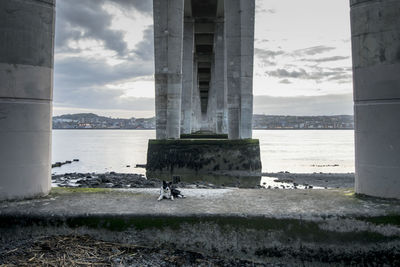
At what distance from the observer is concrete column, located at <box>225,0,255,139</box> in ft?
85.2

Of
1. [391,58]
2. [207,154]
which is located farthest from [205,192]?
[207,154]

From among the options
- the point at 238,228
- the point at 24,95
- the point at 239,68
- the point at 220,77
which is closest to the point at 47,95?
the point at 24,95

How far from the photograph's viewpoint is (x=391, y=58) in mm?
5047

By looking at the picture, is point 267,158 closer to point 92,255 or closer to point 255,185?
point 255,185

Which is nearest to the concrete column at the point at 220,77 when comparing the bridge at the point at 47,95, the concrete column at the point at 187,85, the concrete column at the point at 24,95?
the concrete column at the point at 187,85

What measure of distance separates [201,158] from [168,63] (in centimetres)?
786

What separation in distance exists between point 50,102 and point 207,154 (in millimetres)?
17945

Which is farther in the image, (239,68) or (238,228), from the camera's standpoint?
(239,68)

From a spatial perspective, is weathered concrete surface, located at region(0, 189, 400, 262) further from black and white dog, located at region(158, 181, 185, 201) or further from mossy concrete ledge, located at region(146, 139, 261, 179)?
mossy concrete ledge, located at region(146, 139, 261, 179)

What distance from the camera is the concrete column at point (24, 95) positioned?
506cm

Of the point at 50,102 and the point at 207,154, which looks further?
the point at 207,154

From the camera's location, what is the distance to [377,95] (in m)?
5.15

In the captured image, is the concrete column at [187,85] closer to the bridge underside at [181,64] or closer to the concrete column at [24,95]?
the bridge underside at [181,64]

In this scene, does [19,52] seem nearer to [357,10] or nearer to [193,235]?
[193,235]
